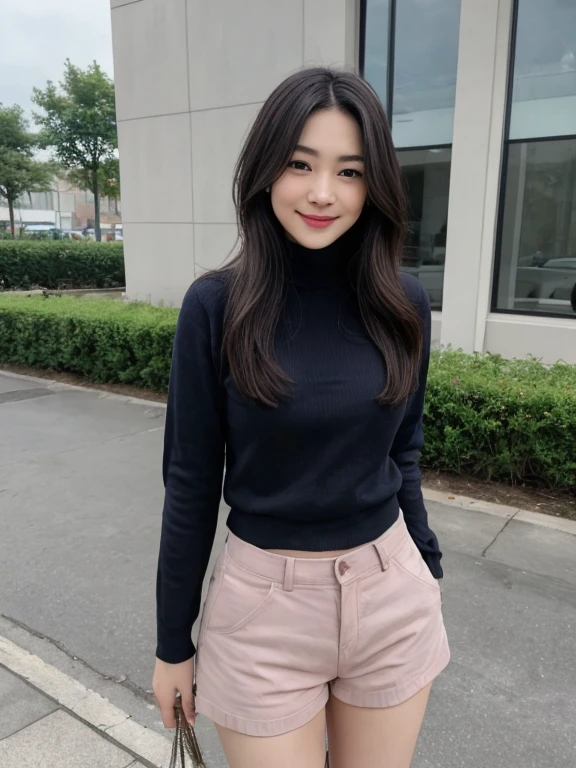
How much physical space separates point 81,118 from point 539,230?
76.0 feet

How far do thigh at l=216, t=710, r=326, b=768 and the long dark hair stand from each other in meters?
0.66

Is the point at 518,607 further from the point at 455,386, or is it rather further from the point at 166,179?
the point at 166,179

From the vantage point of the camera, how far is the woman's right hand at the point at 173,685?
1379 mm

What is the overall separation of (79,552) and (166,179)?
7400mm

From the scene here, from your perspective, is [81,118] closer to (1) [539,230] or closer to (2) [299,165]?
(1) [539,230]

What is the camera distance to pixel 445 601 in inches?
133

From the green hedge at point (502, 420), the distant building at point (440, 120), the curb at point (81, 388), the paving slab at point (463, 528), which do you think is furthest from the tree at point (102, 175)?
the paving slab at point (463, 528)

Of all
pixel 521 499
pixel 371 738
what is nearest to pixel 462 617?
pixel 521 499

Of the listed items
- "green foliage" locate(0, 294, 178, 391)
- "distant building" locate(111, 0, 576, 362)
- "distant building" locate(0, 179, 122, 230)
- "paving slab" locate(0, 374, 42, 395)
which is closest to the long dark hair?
"distant building" locate(111, 0, 576, 362)

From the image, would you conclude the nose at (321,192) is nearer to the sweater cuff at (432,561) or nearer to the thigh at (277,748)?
the sweater cuff at (432,561)

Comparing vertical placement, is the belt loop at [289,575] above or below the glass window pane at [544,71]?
below

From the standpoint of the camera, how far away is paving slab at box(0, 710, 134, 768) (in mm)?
2318

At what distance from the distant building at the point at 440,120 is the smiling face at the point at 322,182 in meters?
5.54

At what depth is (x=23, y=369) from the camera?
961 centimetres
